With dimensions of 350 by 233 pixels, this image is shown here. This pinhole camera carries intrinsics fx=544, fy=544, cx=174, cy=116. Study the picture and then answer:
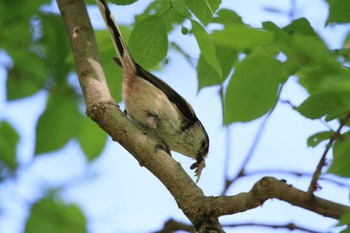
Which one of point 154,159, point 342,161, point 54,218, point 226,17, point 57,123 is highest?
point 57,123

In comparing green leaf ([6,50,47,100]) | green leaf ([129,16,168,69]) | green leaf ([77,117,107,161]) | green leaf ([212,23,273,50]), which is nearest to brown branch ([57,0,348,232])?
green leaf ([129,16,168,69])

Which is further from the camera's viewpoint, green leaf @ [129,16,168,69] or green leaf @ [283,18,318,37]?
green leaf @ [129,16,168,69]

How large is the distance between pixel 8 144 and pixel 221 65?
8.74ft

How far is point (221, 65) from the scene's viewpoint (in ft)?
11.3

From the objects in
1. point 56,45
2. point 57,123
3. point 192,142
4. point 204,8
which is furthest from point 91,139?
point 204,8

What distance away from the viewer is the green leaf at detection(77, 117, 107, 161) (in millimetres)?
4582

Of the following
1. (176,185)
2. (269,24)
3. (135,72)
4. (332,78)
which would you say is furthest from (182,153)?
(332,78)

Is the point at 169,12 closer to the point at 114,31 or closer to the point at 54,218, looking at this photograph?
the point at 114,31

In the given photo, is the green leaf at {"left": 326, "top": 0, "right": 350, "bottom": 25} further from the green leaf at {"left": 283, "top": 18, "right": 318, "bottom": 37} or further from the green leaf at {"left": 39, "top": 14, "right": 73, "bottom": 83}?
the green leaf at {"left": 39, "top": 14, "right": 73, "bottom": 83}

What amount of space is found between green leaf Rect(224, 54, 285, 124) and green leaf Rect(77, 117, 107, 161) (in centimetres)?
174

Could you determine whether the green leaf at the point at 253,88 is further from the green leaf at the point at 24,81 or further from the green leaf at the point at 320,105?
the green leaf at the point at 24,81

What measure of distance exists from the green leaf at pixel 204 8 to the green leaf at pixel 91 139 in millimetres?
2050

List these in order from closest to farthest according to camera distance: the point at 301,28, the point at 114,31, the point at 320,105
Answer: the point at 320,105 < the point at 301,28 < the point at 114,31

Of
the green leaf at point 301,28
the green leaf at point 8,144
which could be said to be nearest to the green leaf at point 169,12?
the green leaf at point 301,28
